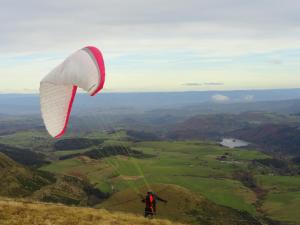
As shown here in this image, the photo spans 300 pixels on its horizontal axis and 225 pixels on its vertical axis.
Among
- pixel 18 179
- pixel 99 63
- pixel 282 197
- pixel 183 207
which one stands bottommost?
pixel 282 197

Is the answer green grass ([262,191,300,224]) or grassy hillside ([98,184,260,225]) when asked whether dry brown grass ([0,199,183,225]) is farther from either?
green grass ([262,191,300,224])

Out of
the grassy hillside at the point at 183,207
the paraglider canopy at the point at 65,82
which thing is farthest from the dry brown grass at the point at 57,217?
the grassy hillside at the point at 183,207

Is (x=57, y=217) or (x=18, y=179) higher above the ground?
(x=57, y=217)

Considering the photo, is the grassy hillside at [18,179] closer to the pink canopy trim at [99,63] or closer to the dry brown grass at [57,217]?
the dry brown grass at [57,217]

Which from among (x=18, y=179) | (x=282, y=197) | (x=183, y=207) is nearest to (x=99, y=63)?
(x=183, y=207)

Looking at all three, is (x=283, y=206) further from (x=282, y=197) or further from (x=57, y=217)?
(x=57, y=217)

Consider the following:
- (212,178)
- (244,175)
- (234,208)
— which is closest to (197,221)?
(234,208)

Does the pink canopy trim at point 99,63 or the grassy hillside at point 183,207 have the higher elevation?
the pink canopy trim at point 99,63
